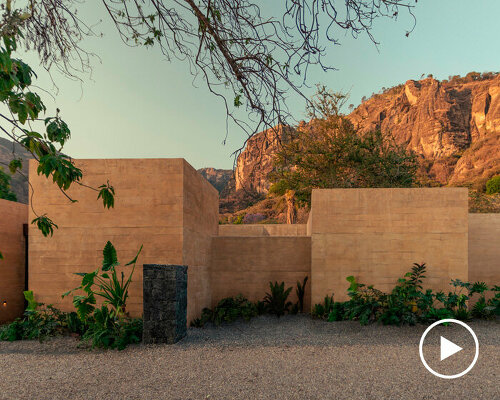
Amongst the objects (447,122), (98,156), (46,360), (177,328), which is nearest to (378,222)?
(177,328)

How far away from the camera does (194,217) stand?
7477 millimetres

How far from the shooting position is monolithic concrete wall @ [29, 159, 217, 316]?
21.8ft

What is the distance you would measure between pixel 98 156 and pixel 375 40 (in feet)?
18.5

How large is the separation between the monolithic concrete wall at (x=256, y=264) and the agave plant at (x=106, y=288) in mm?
2638

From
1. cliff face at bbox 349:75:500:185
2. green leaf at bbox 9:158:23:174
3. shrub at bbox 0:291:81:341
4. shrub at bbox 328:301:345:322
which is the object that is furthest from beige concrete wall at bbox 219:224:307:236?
cliff face at bbox 349:75:500:185

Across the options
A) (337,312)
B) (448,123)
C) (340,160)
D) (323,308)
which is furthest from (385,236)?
(448,123)

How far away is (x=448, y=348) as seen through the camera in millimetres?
5398

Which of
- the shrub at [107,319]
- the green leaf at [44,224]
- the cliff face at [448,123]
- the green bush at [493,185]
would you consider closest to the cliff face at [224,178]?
the green leaf at [44,224]

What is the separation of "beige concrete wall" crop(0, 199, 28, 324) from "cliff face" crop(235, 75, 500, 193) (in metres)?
36.1

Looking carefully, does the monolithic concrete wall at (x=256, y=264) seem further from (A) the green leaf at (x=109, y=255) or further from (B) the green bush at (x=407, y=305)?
(A) the green leaf at (x=109, y=255)

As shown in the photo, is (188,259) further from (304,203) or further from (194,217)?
(304,203)

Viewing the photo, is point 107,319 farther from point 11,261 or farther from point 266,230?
point 266,230

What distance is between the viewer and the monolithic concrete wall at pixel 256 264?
866cm

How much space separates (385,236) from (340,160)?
7.26 metres
